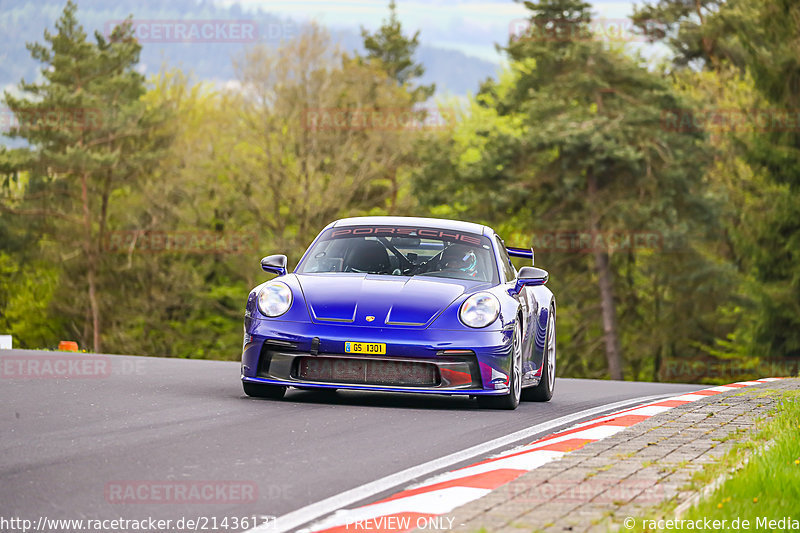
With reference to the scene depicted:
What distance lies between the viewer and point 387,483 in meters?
5.86

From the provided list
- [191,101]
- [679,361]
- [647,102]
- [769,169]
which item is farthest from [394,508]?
[191,101]

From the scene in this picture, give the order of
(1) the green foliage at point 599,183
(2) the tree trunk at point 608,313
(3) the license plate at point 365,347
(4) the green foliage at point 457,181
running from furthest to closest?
(2) the tree trunk at point 608,313 → (1) the green foliage at point 599,183 → (4) the green foliage at point 457,181 → (3) the license plate at point 365,347

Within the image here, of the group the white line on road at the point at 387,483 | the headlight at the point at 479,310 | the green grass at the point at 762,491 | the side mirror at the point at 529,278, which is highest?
the side mirror at the point at 529,278

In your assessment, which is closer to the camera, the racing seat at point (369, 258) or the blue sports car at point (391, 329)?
the blue sports car at point (391, 329)

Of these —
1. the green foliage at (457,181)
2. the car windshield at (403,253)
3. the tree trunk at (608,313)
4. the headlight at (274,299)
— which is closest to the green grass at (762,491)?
the car windshield at (403,253)

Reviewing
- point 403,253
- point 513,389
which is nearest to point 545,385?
point 513,389

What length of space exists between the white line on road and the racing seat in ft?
7.01

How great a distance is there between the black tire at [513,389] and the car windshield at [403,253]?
28.5 inches

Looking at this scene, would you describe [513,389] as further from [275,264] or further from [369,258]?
[275,264]

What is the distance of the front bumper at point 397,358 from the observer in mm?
9023

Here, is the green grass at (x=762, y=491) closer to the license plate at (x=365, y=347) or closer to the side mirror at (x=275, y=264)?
the license plate at (x=365, y=347)

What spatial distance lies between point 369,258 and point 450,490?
16.0 feet

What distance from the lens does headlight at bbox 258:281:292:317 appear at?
937 centimetres

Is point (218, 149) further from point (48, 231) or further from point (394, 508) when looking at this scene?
point (394, 508)
